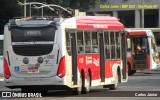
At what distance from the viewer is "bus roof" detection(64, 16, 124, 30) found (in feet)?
85.3

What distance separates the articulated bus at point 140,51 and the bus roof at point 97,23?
15679 mm

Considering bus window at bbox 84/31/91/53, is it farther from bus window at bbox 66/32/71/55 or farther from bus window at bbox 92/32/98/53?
bus window at bbox 66/32/71/55

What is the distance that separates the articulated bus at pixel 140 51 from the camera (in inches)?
1784

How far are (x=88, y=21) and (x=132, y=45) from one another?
18748 millimetres

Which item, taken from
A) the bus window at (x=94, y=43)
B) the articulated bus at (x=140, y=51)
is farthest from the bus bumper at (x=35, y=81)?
the articulated bus at (x=140, y=51)

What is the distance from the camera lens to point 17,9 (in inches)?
3479

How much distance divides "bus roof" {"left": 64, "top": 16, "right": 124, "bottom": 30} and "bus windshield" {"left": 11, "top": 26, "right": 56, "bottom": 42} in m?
1.56

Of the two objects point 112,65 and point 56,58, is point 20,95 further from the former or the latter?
point 112,65

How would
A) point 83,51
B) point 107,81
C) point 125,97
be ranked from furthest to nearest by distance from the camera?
point 107,81 < point 83,51 < point 125,97

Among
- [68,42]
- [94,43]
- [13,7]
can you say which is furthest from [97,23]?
[13,7]

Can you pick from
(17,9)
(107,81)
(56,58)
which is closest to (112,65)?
(107,81)

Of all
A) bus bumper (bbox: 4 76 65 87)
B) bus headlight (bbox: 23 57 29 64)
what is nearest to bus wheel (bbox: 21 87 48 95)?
bus bumper (bbox: 4 76 65 87)

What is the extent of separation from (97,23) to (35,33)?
3.92 meters

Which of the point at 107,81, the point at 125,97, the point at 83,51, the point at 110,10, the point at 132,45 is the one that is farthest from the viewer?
the point at 110,10
